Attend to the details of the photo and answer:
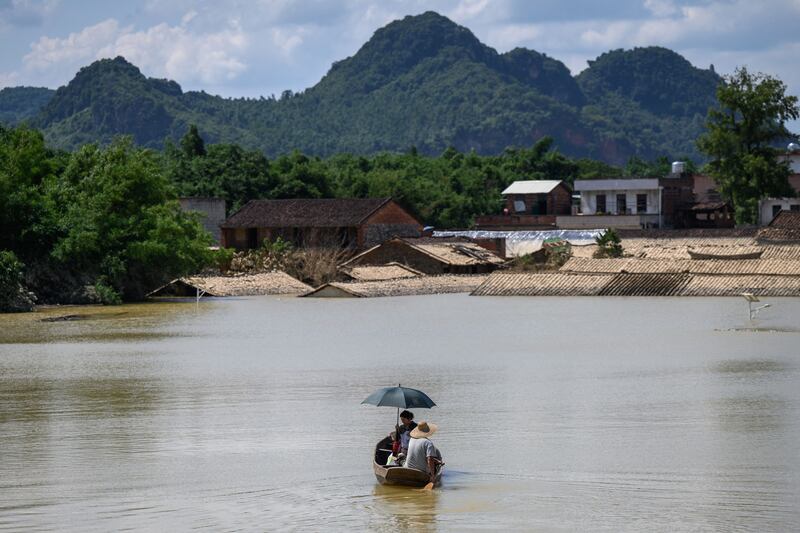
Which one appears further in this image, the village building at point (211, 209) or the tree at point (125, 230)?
the village building at point (211, 209)

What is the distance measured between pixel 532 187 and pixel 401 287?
29575 mm

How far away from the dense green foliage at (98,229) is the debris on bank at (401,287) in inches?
212

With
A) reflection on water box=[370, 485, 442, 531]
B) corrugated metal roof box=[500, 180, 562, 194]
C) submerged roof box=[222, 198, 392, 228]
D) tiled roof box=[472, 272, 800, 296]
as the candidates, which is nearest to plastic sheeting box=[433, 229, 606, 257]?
submerged roof box=[222, 198, 392, 228]

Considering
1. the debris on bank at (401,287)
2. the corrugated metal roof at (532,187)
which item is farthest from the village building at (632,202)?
the debris on bank at (401,287)

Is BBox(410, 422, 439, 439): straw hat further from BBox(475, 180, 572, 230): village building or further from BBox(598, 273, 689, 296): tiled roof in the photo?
BBox(475, 180, 572, 230): village building

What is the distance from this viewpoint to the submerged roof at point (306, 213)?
61.1 meters

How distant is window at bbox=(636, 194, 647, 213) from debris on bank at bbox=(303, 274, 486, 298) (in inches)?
787

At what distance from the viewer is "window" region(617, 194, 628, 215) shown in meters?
73.2

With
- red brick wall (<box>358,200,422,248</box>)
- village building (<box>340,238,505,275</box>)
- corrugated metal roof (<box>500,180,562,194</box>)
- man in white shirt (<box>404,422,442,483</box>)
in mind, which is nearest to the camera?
man in white shirt (<box>404,422,442,483</box>)

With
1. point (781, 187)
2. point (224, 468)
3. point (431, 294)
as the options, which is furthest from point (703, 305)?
point (224, 468)

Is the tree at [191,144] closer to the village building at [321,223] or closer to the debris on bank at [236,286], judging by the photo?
the village building at [321,223]

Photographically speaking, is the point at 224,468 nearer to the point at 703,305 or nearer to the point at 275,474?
the point at 275,474

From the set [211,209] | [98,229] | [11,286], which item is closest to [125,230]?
[98,229]

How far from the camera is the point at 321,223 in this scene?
61062 mm
